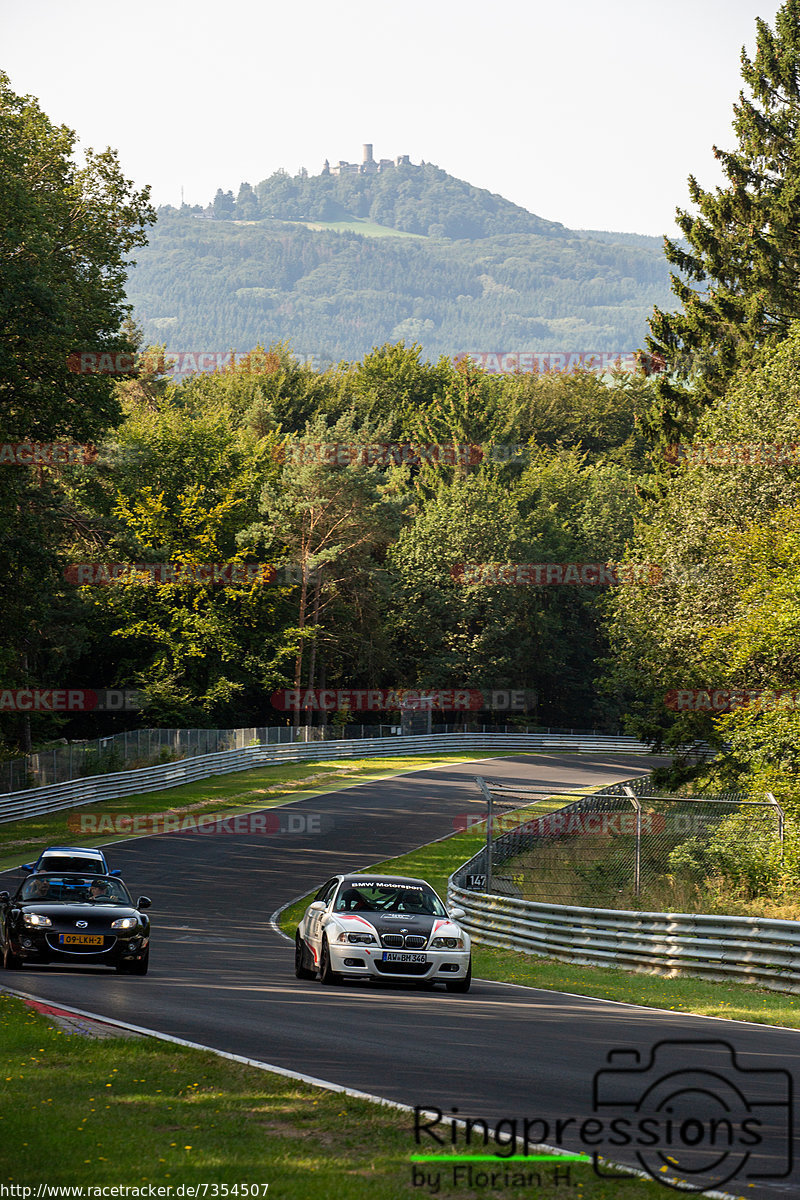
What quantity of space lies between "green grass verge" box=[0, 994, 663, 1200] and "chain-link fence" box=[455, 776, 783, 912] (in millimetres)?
10837

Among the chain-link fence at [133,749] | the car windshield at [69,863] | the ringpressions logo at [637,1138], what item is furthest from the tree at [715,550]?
the ringpressions logo at [637,1138]

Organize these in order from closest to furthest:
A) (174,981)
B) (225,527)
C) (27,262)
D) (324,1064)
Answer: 1. (324,1064)
2. (174,981)
3. (27,262)
4. (225,527)

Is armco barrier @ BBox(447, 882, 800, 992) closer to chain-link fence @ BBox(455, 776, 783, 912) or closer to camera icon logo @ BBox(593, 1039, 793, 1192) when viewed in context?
chain-link fence @ BBox(455, 776, 783, 912)

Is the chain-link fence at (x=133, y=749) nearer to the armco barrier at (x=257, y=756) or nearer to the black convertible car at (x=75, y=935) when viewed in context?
the armco barrier at (x=257, y=756)

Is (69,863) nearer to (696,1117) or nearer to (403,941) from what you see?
(403,941)

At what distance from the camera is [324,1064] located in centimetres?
922

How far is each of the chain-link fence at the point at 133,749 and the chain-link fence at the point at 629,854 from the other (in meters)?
16.5

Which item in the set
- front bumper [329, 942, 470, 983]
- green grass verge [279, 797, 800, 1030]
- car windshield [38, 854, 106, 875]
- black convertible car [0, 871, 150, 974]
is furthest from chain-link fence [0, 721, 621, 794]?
front bumper [329, 942, 470, 983]

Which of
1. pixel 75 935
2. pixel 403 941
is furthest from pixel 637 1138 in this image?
pixel 75 935

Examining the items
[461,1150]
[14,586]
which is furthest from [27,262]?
[461,1150]

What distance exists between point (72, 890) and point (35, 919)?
761mm

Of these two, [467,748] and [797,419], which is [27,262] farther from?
[467,748]

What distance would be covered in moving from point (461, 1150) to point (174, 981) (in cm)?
859

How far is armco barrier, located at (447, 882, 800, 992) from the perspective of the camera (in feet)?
53.4
